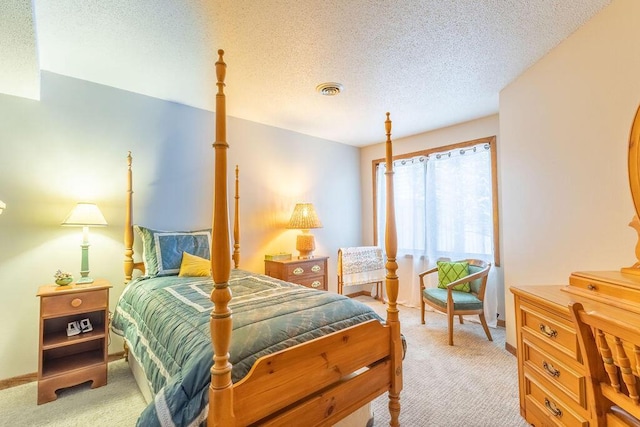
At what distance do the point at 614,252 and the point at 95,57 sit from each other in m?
3.73

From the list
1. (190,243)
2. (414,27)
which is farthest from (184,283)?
(414,27)

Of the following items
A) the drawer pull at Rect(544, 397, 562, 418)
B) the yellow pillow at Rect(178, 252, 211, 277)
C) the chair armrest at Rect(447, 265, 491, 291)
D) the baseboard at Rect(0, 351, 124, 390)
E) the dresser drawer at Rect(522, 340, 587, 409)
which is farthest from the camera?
the chair armrest at Rect(447, 265, 491, 291)

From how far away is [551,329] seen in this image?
1.43 metres

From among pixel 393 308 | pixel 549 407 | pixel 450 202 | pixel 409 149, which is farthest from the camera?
pixel 409 149

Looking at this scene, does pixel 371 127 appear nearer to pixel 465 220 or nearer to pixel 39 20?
pixel 465 220

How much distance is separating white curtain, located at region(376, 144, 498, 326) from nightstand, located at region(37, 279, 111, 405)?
11.8 ft

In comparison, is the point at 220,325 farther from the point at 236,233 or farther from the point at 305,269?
the point at 305,269

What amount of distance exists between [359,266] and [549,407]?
2.55 meters

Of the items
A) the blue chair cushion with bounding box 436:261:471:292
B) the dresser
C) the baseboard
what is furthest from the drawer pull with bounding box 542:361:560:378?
the baseboard

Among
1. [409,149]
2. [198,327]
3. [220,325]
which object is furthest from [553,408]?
[409,149]

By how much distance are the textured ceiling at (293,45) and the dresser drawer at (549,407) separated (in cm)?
215

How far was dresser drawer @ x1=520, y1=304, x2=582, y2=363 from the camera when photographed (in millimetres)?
1310

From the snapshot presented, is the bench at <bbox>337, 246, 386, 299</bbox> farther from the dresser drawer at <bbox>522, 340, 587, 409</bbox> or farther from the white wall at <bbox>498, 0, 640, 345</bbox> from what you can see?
the dresser drawer at <bbox>522, 340, 587, 409</bbox>

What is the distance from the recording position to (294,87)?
8.52ft
